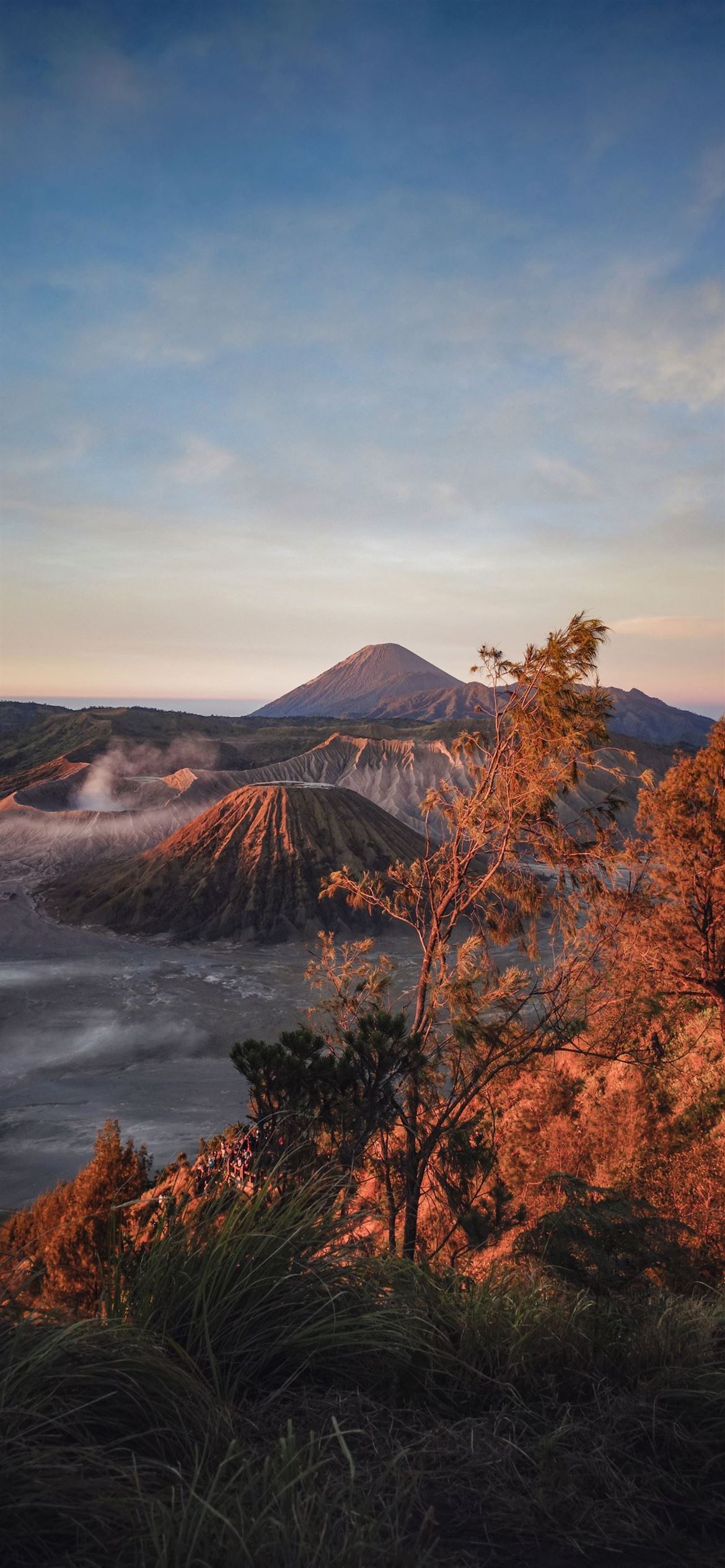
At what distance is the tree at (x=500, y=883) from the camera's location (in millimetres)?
10148

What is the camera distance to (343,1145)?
8.99 meters

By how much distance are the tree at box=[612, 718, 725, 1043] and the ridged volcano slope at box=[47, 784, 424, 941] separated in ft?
141

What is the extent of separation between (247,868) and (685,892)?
52.9 m

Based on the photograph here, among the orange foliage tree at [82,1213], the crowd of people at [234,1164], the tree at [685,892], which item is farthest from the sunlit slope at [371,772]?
the crowd of people at [234,1164]

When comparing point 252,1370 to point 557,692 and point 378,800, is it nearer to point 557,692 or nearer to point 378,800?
point 557,692

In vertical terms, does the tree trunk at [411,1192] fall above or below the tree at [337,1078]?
below

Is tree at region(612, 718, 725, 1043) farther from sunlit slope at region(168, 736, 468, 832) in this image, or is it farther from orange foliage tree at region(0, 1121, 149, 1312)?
sunlit slope at region(168, 736, 468, 832)

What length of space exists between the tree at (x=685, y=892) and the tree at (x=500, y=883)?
393 cm

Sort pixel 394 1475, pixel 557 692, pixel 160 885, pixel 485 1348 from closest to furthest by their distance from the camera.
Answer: pixel 394 1475, pixel 485 1348, pixel 557 692, pixel 160 885

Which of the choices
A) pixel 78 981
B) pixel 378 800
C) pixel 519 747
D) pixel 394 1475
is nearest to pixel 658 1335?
pixel 394 1475

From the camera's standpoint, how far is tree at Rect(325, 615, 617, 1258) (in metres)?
10.1

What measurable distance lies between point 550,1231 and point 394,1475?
191 inches

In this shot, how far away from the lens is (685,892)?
15.3 m

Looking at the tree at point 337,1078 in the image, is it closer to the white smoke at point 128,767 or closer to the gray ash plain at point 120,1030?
the gray ash plain at point 120,1030
